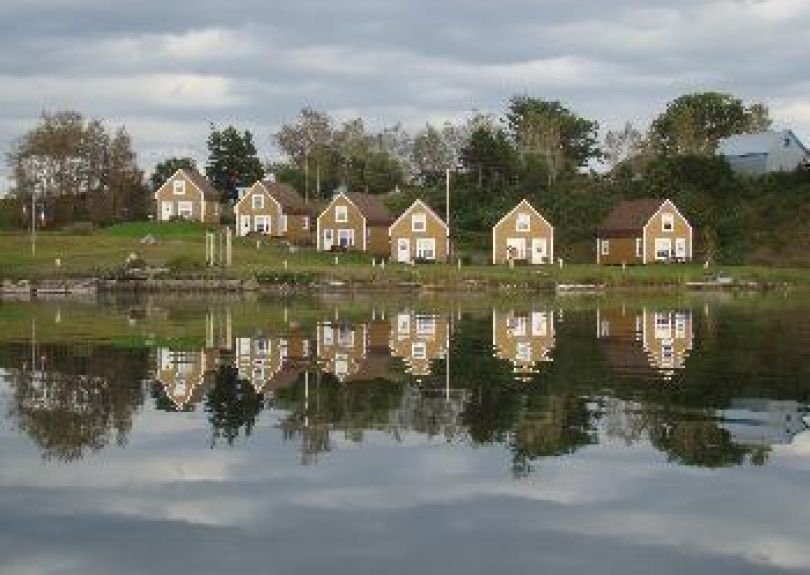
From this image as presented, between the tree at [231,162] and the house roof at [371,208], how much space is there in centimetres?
3347

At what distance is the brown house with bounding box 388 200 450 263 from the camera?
111 meters

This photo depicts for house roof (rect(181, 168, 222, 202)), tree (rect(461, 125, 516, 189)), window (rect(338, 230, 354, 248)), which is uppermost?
tree (rect(461, 125, 516, 189))

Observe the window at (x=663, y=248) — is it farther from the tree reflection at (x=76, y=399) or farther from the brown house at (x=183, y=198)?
the tree reflection at (x=76, y=399)

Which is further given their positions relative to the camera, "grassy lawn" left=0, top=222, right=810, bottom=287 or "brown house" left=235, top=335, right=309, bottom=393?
"grassy lawn" left=0, top=222, right=810, bottom=287

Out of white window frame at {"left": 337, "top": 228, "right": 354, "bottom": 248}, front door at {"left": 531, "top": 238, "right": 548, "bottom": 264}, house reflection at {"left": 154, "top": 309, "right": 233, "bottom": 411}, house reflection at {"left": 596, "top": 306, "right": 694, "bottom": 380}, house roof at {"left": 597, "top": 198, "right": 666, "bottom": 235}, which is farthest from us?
white window frame at {"left": 337, "top": 228, "right": 354, "bottom": 248}

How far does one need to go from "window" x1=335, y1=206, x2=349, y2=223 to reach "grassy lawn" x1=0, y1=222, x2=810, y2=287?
27.3ft

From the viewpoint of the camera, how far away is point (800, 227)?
108m

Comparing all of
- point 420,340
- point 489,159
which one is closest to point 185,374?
point 420,340

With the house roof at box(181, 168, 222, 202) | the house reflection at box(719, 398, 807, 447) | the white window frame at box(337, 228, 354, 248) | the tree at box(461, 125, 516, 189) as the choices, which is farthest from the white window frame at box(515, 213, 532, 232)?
the house reflection at box(719, 398, 807, 447)

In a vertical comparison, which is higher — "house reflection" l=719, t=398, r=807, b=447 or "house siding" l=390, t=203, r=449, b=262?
"house siding" l=390, t=203, r=449, b=262

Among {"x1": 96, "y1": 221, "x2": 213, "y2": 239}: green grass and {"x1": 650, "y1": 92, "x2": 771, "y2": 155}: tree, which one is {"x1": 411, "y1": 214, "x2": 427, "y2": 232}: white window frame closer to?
{"x1": 96, "y1": 221, "x2": 213, "y2": 239}: green grass

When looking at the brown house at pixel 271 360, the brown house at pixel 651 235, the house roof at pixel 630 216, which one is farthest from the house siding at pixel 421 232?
the brown house at pixel 271 360

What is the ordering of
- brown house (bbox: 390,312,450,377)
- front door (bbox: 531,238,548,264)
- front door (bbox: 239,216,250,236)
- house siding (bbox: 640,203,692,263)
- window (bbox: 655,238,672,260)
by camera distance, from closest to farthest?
1. brown house (bbox: 390,312,450,377)
2. house siding (bbox: 640,203,692,263)
3. window (bbox: 655,238,672,260)
4. front door (bbox: 531,238,548,264)
5. front door (bbox: 239,216,250,236)

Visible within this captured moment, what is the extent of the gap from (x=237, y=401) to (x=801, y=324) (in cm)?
3119
